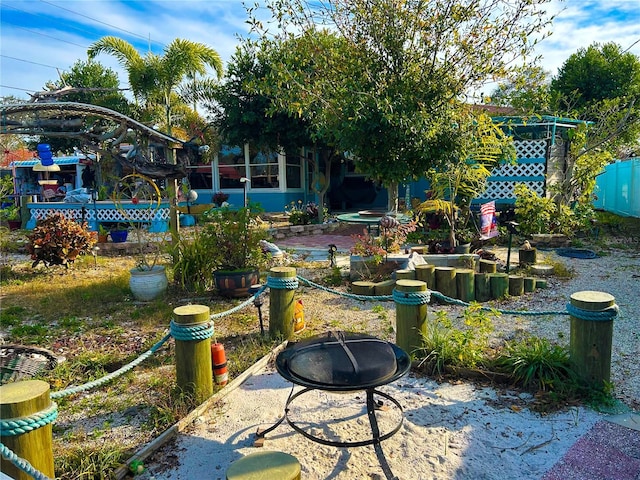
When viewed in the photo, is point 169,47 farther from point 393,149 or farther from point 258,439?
point 258,439

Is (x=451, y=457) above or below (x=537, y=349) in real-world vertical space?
below

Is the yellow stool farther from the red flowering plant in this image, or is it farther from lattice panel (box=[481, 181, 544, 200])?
lattice panel (box=[481, 181, 544, 200])

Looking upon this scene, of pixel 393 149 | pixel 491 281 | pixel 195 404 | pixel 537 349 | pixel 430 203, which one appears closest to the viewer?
pixel 195 404

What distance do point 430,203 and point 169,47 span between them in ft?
37.0

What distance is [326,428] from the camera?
9.68 feet

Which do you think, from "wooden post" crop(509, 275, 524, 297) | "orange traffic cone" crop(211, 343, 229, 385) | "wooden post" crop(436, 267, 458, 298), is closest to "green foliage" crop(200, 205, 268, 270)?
"wooden post" crop(436, 267, 458, 298)

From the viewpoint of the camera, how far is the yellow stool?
1.82m

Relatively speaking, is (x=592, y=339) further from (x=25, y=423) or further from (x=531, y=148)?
(x=531, y=148)

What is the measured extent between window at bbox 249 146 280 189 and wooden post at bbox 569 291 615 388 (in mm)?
15103

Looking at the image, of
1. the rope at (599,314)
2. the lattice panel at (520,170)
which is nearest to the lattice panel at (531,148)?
the lattice panel at (520,170)

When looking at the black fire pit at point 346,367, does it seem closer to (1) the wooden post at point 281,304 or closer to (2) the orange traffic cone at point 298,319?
(1) the wooden post at point 281,304

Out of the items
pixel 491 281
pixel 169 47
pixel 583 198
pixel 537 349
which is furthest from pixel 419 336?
pixel 169 47

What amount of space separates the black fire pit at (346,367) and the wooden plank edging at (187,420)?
0.49m

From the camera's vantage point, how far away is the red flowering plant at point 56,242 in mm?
7555
